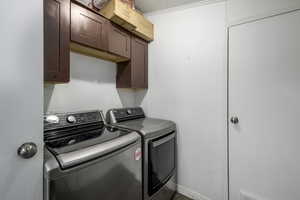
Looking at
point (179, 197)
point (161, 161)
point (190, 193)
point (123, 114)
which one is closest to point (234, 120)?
point (161, 161)

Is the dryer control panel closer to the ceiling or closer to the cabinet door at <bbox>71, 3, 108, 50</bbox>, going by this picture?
the cabinet door at <bbox>71, 3, 108, 50</bbox>

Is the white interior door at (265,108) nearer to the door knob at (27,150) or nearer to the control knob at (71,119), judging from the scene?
the control knob at (71,119)

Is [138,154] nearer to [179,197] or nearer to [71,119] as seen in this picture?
[71,119]

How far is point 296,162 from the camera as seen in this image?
129cm

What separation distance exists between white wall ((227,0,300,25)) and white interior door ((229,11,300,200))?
62 millimetres

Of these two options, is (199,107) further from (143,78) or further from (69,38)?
(69,38)

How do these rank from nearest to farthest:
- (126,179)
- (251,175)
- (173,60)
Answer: (126,179) < (251,175) < (173,60)

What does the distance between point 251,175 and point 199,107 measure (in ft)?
2.82

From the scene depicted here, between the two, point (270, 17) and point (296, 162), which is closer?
point (296, 162)

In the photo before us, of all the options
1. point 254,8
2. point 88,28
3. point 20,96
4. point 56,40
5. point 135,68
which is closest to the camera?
point 20,96

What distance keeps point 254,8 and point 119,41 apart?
1.44 meters

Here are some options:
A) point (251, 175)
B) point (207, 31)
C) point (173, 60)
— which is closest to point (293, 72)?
point (207, 31)

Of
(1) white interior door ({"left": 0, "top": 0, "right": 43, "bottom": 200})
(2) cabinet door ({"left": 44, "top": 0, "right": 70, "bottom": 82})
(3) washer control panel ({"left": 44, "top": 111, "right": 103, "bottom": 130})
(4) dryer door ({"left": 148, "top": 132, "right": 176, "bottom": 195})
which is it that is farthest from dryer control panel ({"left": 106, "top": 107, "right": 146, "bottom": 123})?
(1) white interior door ({"left": 0, "top": 0, "right": 43, "bottom": 200})

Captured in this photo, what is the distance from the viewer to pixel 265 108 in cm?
142
